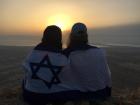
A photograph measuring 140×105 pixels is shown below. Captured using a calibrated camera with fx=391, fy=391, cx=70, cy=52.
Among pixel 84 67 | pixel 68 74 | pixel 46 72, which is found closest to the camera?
pixel 46 72

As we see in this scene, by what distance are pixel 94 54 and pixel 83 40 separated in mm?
376

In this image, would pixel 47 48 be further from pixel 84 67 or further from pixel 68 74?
pixel 84 67

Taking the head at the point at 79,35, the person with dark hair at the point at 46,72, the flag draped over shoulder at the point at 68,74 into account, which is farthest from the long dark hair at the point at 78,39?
the person with dark hair at the point at 46,72

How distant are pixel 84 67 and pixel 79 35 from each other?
2.12 feet

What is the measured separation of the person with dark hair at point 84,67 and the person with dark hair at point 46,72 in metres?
0.19

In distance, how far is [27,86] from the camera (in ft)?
25.1

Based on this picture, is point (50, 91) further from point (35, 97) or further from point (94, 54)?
point (94, 54)

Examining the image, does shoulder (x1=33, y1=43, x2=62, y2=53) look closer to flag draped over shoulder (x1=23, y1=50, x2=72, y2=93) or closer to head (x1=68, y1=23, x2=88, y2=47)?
flag draped over shoulder (x1=23, y1=50, x2=72, y2=93)

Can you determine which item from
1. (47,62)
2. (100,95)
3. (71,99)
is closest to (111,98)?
(100,95)

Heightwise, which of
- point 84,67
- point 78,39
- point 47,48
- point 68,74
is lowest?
point 68,74

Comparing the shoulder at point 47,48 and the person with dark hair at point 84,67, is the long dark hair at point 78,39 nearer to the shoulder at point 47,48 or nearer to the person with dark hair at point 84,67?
the person with dark hair at point 84,67

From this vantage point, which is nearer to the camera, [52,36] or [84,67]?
[52,36]

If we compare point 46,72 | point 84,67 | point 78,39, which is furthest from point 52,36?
point 84,67

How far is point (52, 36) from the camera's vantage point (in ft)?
25.1
